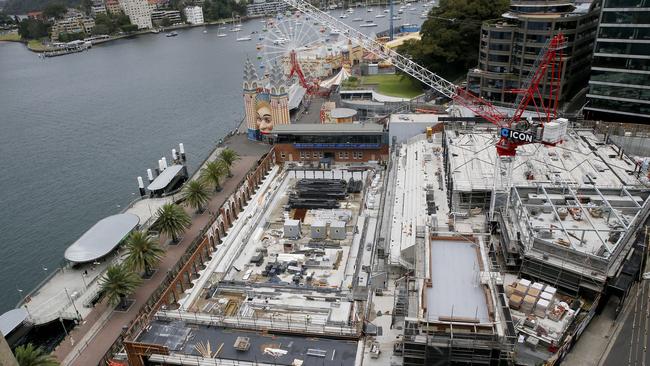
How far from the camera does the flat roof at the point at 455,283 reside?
2544 centimetres

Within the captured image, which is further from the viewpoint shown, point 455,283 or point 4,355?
point 455,283

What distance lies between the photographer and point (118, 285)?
3850 cm

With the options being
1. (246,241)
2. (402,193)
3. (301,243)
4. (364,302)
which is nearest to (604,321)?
(364,302)

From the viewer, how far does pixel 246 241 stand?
4719cm

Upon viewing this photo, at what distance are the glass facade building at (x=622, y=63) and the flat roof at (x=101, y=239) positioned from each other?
195 ft

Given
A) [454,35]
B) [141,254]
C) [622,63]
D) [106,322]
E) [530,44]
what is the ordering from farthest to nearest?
[454,35] < [530,44] < [622,63] < [141,254] < [106,322]

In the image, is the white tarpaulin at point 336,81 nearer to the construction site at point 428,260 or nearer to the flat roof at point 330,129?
the flat roof at point 330,129

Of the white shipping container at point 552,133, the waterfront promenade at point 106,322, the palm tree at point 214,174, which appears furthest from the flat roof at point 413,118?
the waterfront promenade at point 106,322

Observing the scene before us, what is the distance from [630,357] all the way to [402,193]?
21.6 meters

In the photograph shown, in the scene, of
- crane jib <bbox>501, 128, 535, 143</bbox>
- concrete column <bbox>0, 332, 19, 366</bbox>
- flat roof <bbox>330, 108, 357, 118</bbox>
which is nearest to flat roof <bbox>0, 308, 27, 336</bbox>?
concrete column <bbox>0, 332, 19, 366</bbox>

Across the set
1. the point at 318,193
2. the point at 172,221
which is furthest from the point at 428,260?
the point at 172,221

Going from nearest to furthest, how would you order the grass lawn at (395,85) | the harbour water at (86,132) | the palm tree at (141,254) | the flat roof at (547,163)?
the flat roof at (547,163) < the palm tree at (141,254) < the harbour water at (86,132) < the grass lawn at (395,85)

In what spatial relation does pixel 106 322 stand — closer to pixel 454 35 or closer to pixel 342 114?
pixel 342 114

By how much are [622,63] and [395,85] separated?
45.3m
